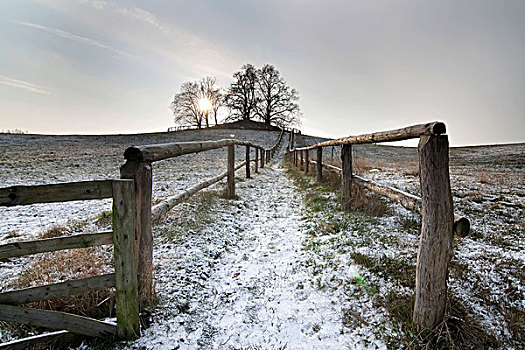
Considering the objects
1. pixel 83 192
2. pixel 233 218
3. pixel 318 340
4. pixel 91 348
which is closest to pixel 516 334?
pixel 318 340

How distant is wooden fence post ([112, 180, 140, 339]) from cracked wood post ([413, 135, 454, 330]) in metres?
2.24

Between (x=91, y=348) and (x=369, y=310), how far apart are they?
2.25m

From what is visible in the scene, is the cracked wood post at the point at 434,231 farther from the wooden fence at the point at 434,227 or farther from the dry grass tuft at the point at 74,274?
the dry grass tuft at the point at 74,274

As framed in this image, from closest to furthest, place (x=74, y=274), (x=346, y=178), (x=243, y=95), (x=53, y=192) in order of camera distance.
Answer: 1. (x=53, y=192)
2. (x=74, y=274)
3. (x=346, y=178)
4. (x=243, y=95)

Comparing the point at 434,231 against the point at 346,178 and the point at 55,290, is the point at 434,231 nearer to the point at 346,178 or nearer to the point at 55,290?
the point at 55,290

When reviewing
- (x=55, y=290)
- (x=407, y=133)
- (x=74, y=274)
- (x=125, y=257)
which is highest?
(x=407, y=133)

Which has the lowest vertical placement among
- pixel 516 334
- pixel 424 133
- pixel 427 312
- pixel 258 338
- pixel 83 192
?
pixel 258 338

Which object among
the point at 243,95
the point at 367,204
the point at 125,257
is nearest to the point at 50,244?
the point at 125,257

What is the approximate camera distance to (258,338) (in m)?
2.13

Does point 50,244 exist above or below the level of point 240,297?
above

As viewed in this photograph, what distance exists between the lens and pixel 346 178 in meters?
4.98

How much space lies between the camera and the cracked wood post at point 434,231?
1.86 metres

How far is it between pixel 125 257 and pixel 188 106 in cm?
5009

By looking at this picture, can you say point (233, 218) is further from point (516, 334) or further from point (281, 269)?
point (516, 334)
